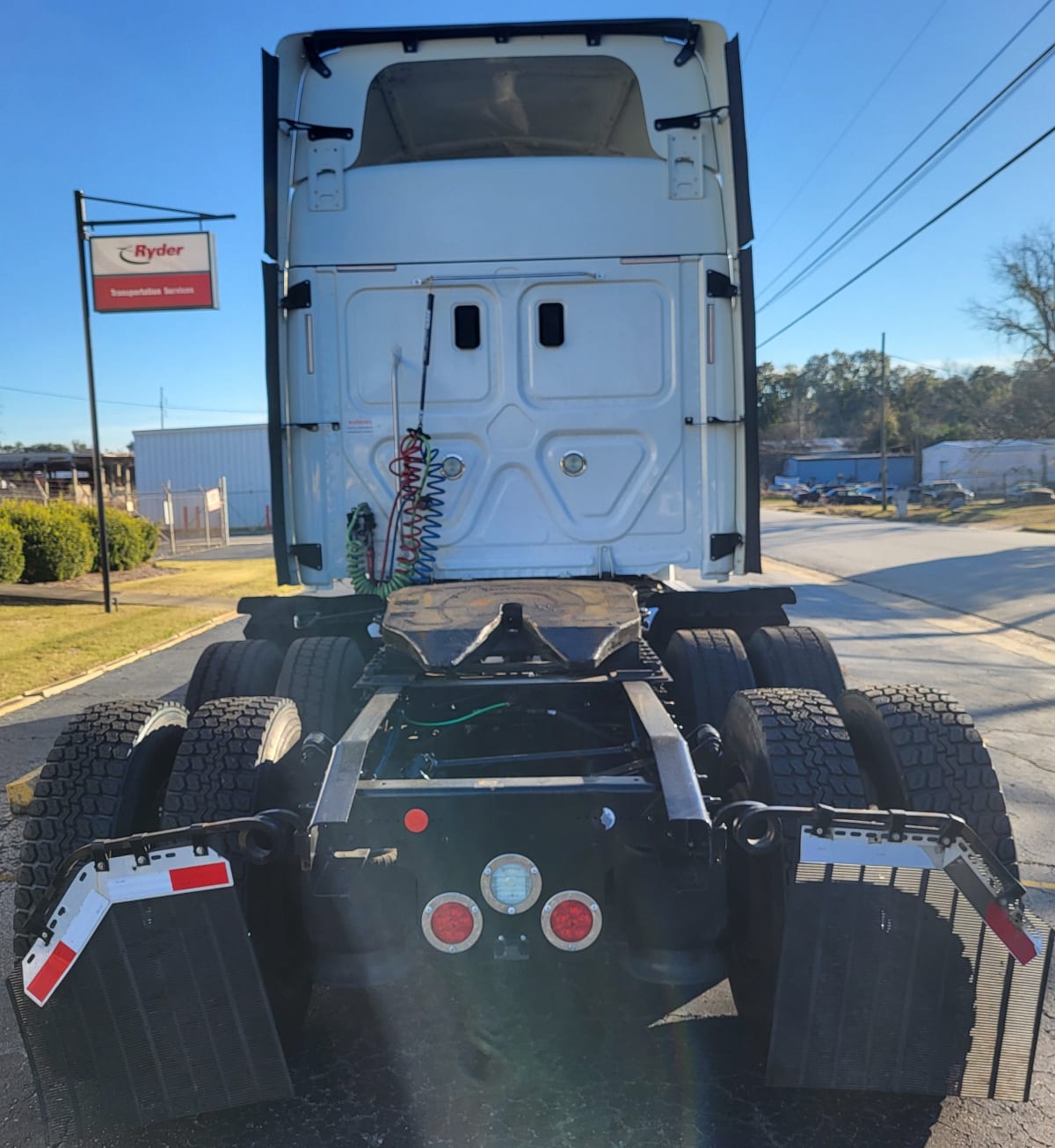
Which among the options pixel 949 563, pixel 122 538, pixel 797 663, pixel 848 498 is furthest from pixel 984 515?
pixel 797 663

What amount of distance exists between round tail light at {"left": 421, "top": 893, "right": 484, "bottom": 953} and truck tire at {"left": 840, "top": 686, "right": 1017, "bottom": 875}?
4.33 ft

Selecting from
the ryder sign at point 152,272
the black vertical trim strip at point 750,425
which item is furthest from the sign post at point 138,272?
the black vertical trim strip at point 750,425

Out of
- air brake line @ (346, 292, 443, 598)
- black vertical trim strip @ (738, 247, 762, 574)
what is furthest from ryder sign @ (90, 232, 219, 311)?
black vertical trim strip @ (738, 247, 762, 574)

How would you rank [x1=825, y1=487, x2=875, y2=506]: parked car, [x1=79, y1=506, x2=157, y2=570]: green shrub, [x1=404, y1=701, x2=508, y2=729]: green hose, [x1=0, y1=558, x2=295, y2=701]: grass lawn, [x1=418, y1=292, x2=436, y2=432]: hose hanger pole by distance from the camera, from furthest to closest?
[x1=825, y1=487, x2=875, y2=506]: parked car, [x1=79, y1=506, x2=157, y2=570]: green shrub, [x1=0, y1=558, x2=295, y2=701]: grass lawn, [x1=418, y1=292, x2=436, y2=432]: hose hanger pole, [x1=404, y1=701, x2=508, y2=729]: green hose

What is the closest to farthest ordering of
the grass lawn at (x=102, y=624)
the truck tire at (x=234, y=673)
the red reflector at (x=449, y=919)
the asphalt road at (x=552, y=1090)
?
the red reflector at (x=449, y=919), the asphalt road at (x=552, y=1090), the truck tire at (x=234, y=673), the grass lawn at (x=102, y=624)

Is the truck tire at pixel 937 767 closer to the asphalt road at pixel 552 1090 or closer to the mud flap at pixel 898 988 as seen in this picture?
the mud flap at pixel 898 988

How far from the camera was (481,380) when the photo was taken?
15.7 ft

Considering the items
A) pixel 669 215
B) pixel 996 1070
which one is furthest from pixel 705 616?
pixel 996 1070

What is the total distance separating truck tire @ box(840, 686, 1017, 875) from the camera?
9.11ft

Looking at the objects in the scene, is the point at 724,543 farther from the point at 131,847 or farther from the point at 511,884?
the point at 131,847

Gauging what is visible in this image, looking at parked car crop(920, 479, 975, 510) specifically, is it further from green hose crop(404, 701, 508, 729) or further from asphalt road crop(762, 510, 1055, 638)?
green hose crop(404, 701, 508, 729)

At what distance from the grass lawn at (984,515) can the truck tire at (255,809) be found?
29.5 metres

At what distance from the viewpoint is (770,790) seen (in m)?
2.67

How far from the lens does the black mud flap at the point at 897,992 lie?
90.0 inches
